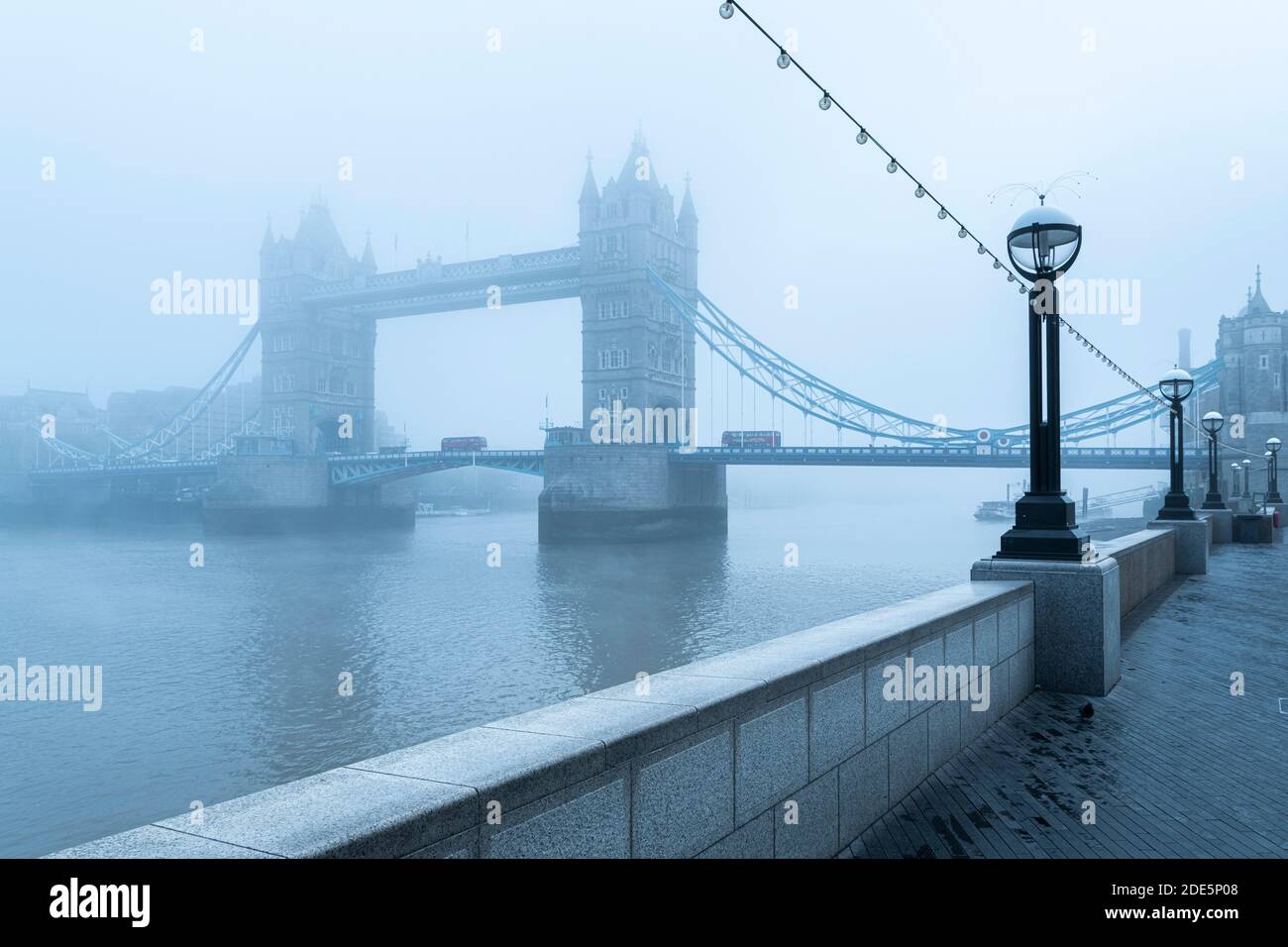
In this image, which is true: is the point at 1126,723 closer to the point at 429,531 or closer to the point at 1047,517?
the point at 1047,517

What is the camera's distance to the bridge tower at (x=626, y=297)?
2344 inches

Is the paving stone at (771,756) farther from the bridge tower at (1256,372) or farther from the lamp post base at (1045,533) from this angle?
the bridge tower at (1256,372)

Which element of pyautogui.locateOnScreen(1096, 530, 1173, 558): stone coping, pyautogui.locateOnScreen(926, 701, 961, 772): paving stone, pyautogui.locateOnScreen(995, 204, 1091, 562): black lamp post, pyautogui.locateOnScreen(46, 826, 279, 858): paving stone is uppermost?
pyautogui.locateOnScreen(995, 204, 1091, 562): black lamp post

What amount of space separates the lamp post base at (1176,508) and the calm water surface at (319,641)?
7219mm

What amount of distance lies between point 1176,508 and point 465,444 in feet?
168

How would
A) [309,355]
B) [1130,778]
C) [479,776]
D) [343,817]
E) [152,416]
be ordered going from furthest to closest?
[152,416] < [309,355] < [1130,778] < [479,776] < [343,817]

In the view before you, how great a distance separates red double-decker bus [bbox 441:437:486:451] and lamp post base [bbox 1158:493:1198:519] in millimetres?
47671

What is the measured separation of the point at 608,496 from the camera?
4716 centimetres

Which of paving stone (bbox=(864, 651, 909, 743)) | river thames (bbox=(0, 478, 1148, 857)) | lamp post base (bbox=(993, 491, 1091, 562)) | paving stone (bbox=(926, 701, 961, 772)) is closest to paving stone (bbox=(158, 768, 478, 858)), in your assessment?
paving stone (bbox=(864, 651, 909, 743))

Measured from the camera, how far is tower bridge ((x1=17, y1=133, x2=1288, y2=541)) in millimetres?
47594

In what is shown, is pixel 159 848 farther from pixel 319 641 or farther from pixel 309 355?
pixel 309 355

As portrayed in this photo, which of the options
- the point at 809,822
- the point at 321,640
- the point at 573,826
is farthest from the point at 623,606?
the point at 573,826

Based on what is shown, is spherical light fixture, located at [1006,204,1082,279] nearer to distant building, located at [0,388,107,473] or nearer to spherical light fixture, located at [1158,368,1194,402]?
spherical light fixture, located at [1158,368,1194,402]
